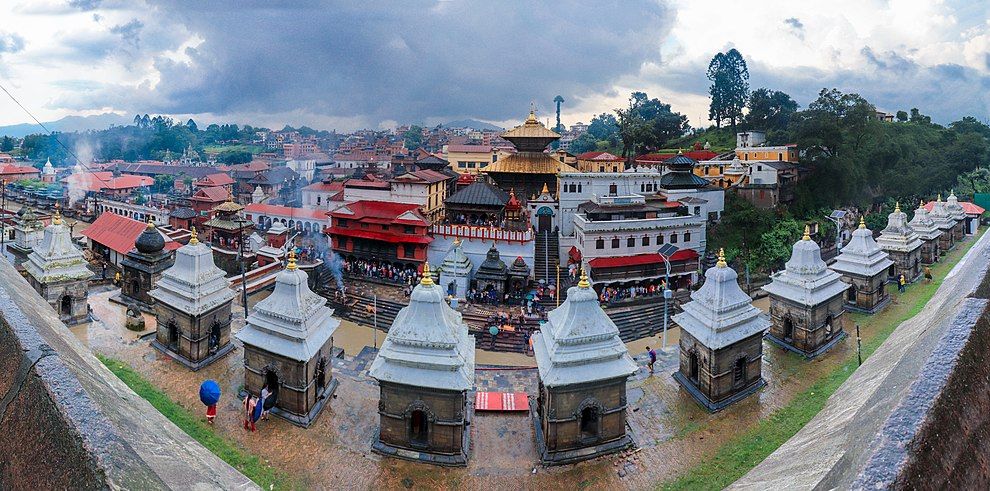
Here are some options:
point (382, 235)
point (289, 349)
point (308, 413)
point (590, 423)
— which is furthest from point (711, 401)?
point (382, 235)

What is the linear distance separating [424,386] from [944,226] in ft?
100

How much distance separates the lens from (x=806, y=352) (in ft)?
54.6

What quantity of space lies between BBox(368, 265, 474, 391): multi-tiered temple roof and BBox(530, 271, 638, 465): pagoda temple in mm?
1900

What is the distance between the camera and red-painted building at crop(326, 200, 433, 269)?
29438 mm

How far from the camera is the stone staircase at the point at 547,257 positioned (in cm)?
2908

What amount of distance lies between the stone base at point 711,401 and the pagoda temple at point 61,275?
60.3ft

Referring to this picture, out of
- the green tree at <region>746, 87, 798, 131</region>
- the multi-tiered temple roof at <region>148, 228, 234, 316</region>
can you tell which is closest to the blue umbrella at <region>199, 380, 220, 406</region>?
the multi-tiered temple roof at <region>148, 228, 234, 316</region>

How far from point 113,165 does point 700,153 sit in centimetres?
7189

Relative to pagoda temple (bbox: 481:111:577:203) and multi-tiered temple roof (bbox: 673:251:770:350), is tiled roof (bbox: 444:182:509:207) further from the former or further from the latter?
multi-tiered temple roof (bbox: 673:251:770:350)

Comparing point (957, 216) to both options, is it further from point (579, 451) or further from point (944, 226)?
point (579, 451)

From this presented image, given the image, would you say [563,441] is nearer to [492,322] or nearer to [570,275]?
[492,322]

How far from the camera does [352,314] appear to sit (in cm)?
2414

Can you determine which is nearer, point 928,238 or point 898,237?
point 898,237

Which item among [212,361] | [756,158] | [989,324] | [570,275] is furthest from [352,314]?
[756,158]
